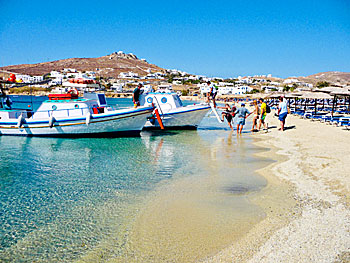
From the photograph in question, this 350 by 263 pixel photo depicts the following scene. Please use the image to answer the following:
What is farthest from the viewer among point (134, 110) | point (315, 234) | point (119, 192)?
point (134, 110)

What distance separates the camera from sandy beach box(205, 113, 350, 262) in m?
4.13

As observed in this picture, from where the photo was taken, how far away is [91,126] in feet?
52.5

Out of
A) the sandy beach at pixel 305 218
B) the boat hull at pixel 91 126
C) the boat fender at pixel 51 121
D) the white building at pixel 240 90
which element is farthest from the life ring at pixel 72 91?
the white building at pixel 240 90

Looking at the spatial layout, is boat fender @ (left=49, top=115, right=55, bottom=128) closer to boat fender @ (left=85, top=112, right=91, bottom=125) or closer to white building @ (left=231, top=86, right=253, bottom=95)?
boat fender @ (left=85, top=112, right=91, bottom=125)

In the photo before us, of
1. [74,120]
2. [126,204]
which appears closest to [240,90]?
[74,120]

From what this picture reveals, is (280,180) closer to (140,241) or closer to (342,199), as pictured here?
(342,199)

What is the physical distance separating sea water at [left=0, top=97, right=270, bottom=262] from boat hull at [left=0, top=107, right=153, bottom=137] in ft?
12.2

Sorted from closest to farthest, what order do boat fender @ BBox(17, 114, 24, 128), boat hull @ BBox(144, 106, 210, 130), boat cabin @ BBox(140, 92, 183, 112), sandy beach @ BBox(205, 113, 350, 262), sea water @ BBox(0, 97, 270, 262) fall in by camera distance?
sandy beach @ BBox(205, 113, 350, 262) < sea water @ BBox(0, 97, 270, 262) < boat fender @ BBox(17, 114, 24, 128) < boat hull @ BBox(144, 106, 210, 130) < boat cabin @ BBox(140, 92, 183, 112)

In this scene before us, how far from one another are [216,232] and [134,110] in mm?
11560

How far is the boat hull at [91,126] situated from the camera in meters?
15.8

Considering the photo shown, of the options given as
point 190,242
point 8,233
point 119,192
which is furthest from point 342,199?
point 8,233

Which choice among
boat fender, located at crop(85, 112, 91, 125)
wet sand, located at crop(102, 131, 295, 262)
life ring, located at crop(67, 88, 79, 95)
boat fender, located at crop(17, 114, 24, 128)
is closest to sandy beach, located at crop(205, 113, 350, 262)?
wet sand, located at crop(102, 131, 295, 262)

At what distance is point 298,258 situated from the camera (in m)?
3.98

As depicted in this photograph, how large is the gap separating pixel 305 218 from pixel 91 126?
1297cm
